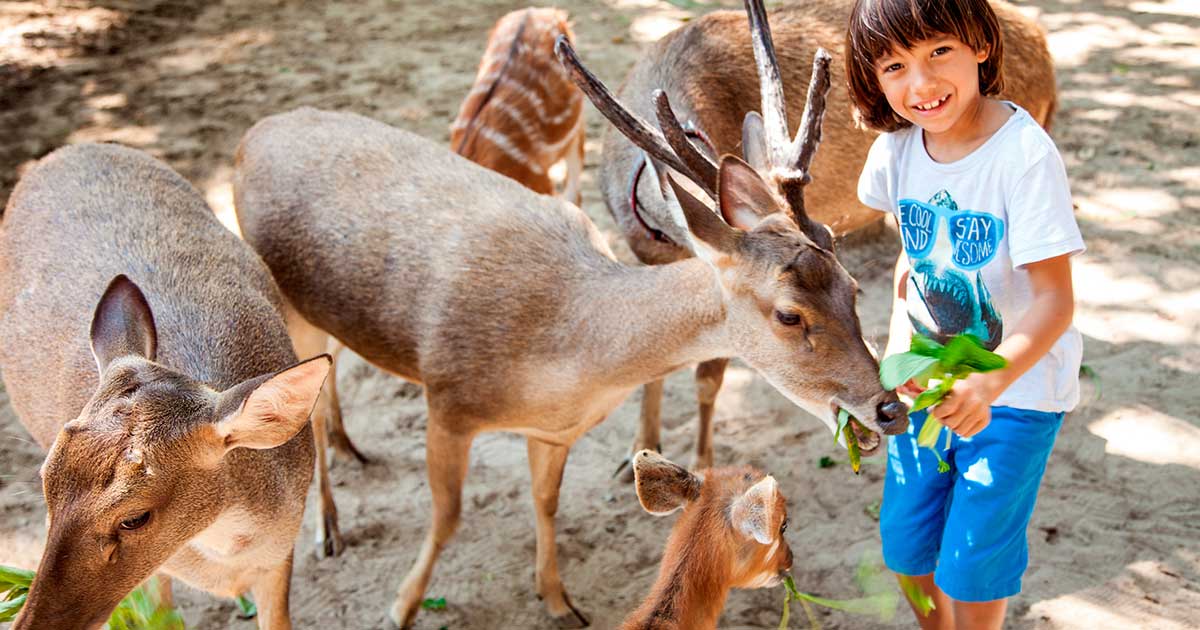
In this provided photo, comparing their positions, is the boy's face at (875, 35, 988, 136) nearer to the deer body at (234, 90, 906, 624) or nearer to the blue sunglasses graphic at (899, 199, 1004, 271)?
the blue sunglasses graphic at (899, 199, 1004, 271)

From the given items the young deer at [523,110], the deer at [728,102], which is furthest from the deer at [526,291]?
the young deer at [523,110]

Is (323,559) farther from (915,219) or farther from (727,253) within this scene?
(915,219)

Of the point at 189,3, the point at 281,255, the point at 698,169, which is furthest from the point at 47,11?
the point at 698,169

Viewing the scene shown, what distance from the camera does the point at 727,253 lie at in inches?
124

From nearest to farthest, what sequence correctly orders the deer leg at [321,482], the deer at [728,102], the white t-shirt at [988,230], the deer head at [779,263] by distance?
1. the white t-shirt at [988,230]
2. the deer head at [779,263]
3. the deer leg at [321,482]
4. the deer at [728,102]

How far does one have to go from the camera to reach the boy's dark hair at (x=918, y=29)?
255cm

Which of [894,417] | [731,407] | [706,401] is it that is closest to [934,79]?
[894,417]

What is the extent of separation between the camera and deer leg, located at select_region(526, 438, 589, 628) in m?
4.03

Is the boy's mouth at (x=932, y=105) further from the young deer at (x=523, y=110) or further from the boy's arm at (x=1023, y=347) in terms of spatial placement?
the young deer at (x=523, y=110)

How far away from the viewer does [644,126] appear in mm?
3383

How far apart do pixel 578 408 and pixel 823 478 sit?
1.39 meters

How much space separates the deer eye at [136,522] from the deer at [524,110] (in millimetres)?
3131

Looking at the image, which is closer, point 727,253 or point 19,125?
point 727,253

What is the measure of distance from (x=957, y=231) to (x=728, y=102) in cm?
207
